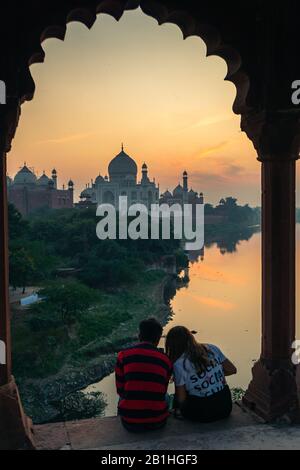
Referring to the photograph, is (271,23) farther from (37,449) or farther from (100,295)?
(100,295)

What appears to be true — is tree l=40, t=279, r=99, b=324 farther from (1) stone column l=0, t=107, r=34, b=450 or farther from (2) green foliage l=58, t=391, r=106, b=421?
(1) stone column l=0, t=107, r=34, b=450

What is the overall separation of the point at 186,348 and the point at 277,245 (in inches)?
25.5

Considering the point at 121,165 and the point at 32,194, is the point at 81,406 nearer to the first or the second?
the point at 32,194

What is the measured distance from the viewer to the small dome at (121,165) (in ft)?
163

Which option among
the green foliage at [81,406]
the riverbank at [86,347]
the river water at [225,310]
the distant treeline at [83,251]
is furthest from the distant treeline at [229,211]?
the green foliage at [81,406]

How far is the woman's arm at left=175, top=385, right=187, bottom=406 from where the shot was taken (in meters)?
2.08

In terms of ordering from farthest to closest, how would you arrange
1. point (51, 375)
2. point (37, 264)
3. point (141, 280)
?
point (141, 280)
point (37, 264)
point (51, 375)

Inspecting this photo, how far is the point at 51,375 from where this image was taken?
38.5 ft

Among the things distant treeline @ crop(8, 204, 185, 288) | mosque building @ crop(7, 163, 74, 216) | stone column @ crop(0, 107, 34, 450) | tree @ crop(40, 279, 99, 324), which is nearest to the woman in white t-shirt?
stone column @ crop(0, 107, 34, 450)

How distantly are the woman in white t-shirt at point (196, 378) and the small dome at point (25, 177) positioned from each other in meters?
42.6

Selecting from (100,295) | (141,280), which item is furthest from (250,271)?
(100,295)

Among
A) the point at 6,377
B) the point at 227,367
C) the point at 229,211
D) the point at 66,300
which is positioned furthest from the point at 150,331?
the point at 229,211

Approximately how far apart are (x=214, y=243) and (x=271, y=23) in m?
53.6

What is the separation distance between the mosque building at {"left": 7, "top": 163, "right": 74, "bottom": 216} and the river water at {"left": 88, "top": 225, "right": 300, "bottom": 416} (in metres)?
12.7
